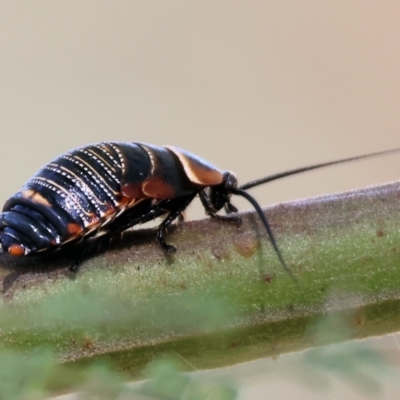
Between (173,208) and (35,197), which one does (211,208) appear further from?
(35,197)

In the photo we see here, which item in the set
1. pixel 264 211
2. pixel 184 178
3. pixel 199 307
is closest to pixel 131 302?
pixel 199 307

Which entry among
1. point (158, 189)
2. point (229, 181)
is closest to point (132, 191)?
point (158, 189)

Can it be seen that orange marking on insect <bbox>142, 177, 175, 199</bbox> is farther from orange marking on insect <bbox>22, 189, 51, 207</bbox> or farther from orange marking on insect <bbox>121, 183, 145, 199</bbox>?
orange marking on insect <bbox>22, 189, 51, 207</bbox>

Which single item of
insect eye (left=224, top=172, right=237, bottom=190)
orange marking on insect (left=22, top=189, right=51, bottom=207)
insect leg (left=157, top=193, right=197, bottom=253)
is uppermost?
orange marking on insect (left=22, top=189, right=51, bottom=207)

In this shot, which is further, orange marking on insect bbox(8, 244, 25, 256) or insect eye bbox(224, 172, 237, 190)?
insect eye bbox(224, 172, 237, 190)

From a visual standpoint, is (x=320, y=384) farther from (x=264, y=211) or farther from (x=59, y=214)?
(x=59, y=214)

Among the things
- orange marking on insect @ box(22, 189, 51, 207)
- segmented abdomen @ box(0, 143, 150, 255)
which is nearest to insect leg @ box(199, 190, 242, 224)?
segmented abdomen @ box(0, 143, 150, 255)

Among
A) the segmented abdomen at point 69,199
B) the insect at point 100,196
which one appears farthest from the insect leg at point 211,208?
the segmented abdomen at point 69,199
